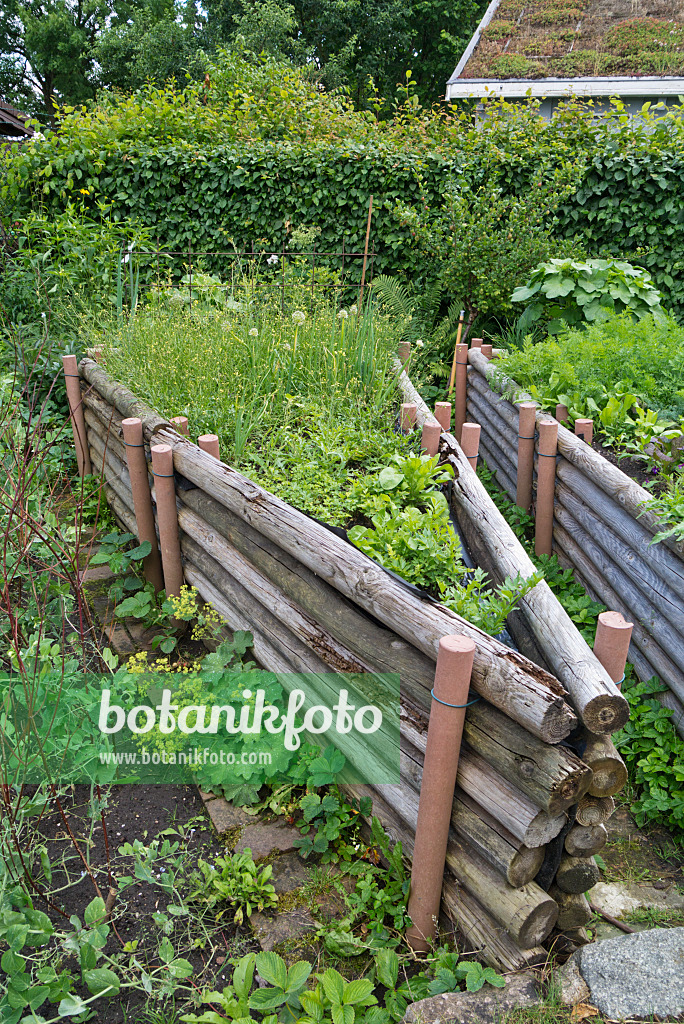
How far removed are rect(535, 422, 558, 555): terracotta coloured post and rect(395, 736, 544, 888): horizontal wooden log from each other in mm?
2392

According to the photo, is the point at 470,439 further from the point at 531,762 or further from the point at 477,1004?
the point at 477,1004

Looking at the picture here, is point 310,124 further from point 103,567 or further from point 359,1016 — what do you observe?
point 359,1016

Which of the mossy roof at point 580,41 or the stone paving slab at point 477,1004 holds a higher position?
the mossy roof at point 580,41

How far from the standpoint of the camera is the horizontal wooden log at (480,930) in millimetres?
2031

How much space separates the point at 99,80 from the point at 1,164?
79.0 feet

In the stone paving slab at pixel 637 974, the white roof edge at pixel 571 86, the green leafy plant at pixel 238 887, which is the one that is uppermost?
the white roof edge at pixel 571 86

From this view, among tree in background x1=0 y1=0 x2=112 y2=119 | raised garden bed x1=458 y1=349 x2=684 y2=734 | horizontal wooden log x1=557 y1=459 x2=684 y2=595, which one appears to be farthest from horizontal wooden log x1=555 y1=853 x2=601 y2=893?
tree in background x1=0 y1=0 x2=112 y2=119

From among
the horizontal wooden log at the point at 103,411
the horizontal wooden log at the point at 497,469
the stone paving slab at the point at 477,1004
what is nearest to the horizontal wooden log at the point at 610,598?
the horizontal wooden log at the point at 497,469

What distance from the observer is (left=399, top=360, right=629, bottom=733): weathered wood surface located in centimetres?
197

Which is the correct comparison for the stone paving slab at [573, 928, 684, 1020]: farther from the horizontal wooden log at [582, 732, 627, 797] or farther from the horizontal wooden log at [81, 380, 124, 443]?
the horizontal wooden log at [81, 380, 124, 443]

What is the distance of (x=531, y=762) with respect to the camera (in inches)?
75.0

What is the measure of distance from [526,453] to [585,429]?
574 mm

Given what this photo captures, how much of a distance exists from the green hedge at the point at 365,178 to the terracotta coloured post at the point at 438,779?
7.30 metres

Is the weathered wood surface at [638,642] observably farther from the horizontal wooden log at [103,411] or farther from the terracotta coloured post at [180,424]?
the horizontal wooden log at [103,411]
